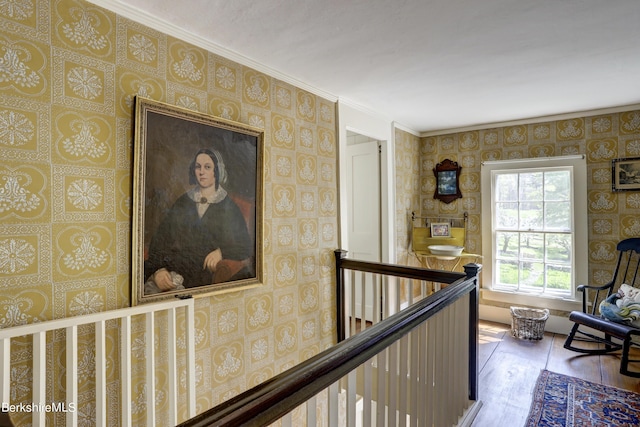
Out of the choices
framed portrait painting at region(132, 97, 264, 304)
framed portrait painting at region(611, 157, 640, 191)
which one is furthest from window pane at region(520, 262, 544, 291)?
framed portrait painting at region(132, 97, 264, 304)

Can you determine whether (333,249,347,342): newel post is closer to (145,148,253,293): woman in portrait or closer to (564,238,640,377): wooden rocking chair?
(145,148,253,293): woman in portrait

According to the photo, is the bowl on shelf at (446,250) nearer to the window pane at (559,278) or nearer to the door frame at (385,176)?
the door frame at (385,176)

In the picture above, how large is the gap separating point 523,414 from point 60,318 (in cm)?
271

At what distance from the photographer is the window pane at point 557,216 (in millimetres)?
3643

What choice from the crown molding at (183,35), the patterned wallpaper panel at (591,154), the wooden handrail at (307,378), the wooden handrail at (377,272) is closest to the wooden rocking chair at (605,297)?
the patterned wallpaper panel at (591,154)

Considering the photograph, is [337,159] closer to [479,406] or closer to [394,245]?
[394,245]

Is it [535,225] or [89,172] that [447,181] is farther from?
[89,172]

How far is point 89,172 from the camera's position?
151cm

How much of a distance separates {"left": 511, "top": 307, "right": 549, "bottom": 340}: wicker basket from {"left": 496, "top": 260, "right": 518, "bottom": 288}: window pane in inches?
17.7

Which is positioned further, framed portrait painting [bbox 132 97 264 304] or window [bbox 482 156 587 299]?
window [bbox 482 156 587 299]

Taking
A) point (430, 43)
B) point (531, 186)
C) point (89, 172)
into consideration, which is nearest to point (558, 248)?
point (531, 186)

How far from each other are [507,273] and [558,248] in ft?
1.99

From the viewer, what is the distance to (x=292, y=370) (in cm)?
88

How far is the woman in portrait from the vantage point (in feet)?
5.72
